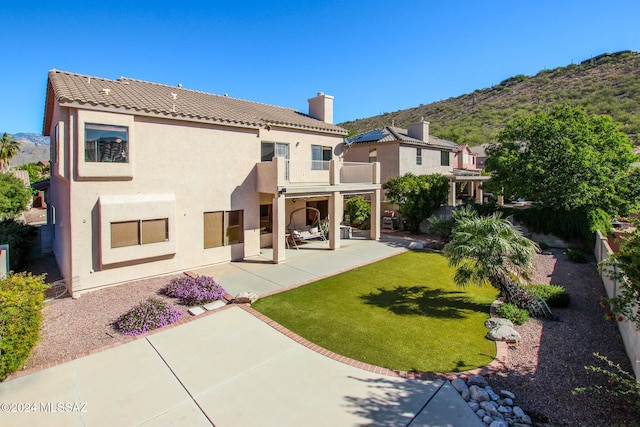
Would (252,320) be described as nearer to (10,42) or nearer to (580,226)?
(580,226)

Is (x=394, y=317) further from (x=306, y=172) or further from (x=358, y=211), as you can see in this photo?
Answer: (x=358, y=211)

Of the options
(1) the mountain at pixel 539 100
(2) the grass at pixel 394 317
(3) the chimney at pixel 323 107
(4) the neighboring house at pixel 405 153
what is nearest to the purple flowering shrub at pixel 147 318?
(2) the grass at pixel 394 317

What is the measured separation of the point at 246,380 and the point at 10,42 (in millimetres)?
22075

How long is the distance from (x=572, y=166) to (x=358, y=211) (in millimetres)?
13277

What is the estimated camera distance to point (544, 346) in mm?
8383

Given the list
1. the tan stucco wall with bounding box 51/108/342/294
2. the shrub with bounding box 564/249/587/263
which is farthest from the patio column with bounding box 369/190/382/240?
the shrub with bounding box 564/249/587/263

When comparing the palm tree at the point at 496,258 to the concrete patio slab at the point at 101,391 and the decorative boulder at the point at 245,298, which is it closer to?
the decorative boulder at the point at 245,298

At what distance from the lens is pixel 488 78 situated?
3282 inches

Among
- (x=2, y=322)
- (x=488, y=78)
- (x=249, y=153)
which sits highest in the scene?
(x=488, y=78)

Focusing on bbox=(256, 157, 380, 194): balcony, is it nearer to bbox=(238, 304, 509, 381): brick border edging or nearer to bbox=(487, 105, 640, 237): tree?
bbox=(487, 105, 640, 237): tree

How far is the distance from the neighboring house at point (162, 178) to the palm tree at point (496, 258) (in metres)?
8.44

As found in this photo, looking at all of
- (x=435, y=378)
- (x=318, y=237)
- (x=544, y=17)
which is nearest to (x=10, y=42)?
(x=318, y=237)

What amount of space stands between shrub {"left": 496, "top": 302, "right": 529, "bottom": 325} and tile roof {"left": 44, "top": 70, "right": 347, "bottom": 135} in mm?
13005

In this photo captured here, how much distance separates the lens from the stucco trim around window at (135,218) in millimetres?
11898
